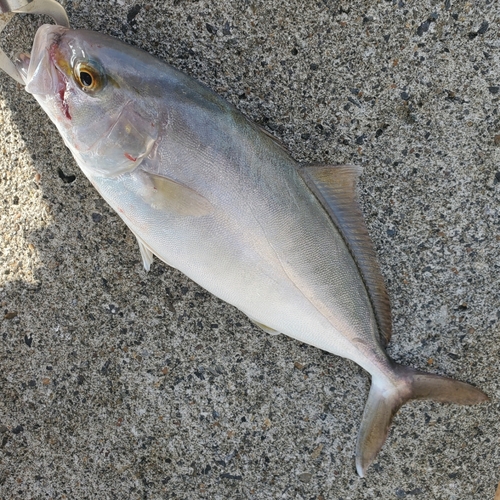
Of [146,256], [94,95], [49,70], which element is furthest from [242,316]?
[49,70]

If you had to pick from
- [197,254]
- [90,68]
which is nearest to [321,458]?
[197,254]

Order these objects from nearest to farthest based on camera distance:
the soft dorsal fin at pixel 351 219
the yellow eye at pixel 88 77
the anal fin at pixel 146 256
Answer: the yellow eye at pixel 88 77, the soft dorsal fin at pixel 351 219, the anal fin at pixel 146 256

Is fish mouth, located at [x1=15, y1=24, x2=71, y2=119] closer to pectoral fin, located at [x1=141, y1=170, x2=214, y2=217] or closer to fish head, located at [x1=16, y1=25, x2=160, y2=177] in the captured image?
fish head, located at [x1=16, y1=25, x2=160, y2=177]

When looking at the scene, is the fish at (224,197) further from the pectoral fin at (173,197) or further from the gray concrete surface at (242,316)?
the gray concrete surface at (242,316)

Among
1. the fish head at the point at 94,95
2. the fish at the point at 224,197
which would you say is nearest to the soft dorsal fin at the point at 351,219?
the fish at the point at 224,197

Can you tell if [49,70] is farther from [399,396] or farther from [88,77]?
[399,396]

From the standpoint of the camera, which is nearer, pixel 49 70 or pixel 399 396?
pixel 49 70

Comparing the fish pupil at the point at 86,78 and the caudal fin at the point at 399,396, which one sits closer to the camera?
the fish pupil at the point at 86,78

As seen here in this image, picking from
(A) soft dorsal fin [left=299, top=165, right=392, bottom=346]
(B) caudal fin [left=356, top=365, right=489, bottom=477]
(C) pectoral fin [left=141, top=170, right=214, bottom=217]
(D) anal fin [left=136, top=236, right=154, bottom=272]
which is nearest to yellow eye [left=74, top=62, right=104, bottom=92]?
(C) pectoral fin [left=141, top=170, right=214, bottom=217]
